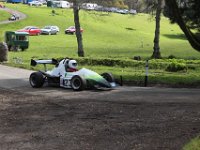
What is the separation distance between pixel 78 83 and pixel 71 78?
408 mm

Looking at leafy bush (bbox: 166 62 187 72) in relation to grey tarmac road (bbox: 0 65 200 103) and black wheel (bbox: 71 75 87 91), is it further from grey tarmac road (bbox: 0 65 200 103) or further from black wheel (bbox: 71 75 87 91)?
black wheel (bbox: 71 75 87 91)

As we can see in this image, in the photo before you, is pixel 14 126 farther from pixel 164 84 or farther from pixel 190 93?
pixel 164 84

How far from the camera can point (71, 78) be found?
1764 cm

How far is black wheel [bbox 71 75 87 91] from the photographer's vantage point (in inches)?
677

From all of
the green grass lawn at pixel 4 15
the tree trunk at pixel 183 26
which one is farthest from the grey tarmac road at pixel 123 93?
the green grass lawn at pixel 4 15

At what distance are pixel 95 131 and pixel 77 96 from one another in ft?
19.8

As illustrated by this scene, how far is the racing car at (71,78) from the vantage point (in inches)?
685

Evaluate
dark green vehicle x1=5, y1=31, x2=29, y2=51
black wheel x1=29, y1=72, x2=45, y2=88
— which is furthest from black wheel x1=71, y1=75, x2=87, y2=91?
dark green vehicle x1=5, y1=31, x2=29, y2=51

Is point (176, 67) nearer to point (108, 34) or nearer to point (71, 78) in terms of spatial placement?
point (71, 78)

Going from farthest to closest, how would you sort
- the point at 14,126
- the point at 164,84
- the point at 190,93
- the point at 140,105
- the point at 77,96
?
the point at 164,84 → the point at 190,93 → the point at 77,96 → the point at 140,105 → the point at 14,126

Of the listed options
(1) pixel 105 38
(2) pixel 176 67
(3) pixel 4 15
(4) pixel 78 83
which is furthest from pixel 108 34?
(4) pixel 78 83

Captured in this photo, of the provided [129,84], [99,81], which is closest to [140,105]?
[99,81]

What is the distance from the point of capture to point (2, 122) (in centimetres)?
1133

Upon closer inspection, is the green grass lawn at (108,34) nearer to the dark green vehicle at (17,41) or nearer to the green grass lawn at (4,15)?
the dark green vehicle at (17,41)
